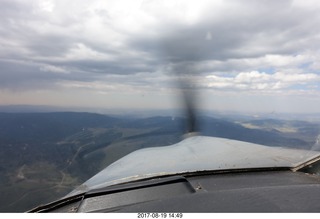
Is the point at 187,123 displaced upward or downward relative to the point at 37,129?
upward

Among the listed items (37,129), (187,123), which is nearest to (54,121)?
(37,129)

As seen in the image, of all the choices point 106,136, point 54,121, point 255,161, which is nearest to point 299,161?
point 255,161

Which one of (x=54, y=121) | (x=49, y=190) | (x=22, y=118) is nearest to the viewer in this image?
(x=49, y=190)

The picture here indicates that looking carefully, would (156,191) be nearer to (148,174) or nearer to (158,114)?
(148,174)

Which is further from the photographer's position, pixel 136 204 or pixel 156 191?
pixel 156 191

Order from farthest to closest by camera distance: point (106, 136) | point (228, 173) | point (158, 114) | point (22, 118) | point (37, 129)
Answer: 1. point (22, 118)
2. point (37, 129)
3. point (158, 114)
4. point (106, 136)
5. point (228, 173)

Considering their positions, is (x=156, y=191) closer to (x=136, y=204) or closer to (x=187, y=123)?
(x=136, y=204)

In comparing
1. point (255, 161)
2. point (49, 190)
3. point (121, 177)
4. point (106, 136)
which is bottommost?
point (49, 190)
